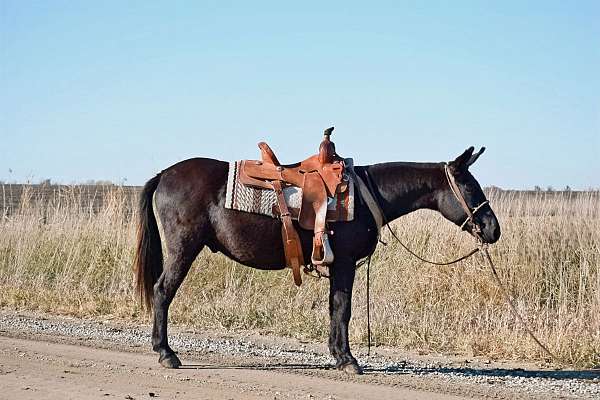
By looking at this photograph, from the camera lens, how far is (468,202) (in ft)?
26.1

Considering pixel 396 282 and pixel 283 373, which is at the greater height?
pixel 396 282

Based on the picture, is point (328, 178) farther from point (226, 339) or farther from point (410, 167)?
point (226, 339)

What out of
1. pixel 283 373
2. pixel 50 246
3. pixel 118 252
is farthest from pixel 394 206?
pixel 50 246

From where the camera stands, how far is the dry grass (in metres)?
9.58

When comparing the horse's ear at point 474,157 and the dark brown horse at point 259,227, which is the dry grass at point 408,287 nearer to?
the dark brown horse at point 259,227

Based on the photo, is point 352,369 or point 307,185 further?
point 307,185

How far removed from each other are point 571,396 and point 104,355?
4364 millimetres

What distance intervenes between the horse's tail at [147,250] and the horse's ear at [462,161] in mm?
2938

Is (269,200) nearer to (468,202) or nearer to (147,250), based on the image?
(147,250)

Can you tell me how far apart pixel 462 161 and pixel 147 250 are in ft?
10.5

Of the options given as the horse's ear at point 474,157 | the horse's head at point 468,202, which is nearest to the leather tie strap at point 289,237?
the horse's head at point 468,202

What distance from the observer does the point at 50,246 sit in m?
14.9

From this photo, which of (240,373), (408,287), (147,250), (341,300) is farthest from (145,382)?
(408,287)

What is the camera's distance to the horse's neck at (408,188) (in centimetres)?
814
